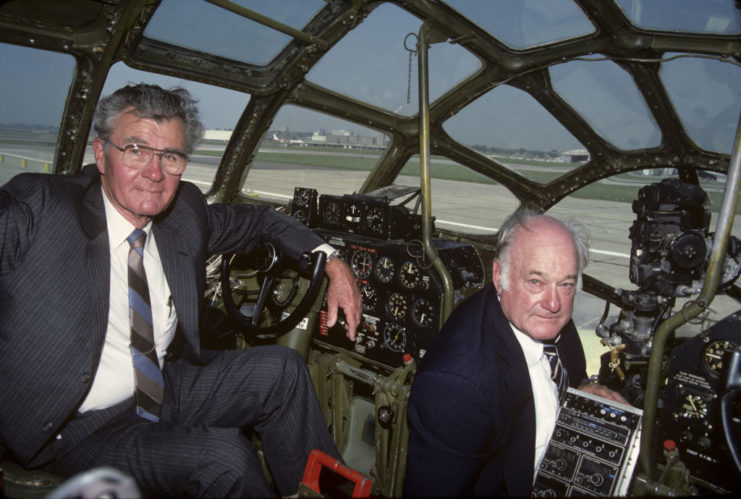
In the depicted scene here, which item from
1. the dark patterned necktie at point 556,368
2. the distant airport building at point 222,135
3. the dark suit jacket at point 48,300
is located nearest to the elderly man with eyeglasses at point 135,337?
the dark suit jacket at point 48,300

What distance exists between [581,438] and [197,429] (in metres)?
1.22

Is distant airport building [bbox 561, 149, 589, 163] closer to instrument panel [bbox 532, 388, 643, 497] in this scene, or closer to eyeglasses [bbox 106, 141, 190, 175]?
instrument panel [bbox 532, 388, 643, 497]

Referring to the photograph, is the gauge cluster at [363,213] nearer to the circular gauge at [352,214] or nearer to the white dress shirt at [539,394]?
→ the circular gauge at [352,214]

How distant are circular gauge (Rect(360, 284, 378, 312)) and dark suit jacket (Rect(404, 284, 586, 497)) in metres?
1.39

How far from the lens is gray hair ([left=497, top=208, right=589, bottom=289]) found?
1523 mm

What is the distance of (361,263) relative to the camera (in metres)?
2.91

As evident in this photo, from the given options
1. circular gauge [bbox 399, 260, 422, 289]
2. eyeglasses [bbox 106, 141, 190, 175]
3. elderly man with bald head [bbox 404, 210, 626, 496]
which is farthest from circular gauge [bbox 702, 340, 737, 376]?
eyeglasses [bbox 106, 141, 190, 175]

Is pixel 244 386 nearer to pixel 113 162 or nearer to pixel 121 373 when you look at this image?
pixel 121 373

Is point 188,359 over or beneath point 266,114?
beneath

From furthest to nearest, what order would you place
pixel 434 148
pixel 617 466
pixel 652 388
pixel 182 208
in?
pixel 434 148 → pixel 182 208 → pixel 652 388 → pixel 617 466

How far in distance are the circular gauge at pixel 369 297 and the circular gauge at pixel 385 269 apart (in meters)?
0.11

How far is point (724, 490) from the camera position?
168 cm

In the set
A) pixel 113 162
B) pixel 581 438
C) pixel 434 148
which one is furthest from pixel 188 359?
pixel 434 148

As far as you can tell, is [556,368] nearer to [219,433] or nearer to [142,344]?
[219,433]
